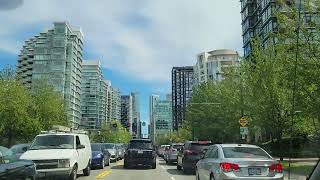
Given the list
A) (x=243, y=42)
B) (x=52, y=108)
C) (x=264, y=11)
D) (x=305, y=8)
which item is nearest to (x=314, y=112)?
(x=305, y=8)

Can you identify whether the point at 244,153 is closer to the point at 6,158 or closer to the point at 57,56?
the point at 6,158

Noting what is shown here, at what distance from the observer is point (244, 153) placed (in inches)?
583

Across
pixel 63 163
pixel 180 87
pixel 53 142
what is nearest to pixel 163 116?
pixel 180 87

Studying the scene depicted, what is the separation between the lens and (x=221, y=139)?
63.3 m

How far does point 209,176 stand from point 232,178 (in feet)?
4.81

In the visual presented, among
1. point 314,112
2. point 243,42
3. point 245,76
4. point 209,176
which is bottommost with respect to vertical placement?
point 209,176

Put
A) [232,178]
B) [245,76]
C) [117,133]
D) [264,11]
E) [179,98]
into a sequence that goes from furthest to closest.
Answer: [179,98]
[117,133]
[264,11]
[245,76]
[232,178]

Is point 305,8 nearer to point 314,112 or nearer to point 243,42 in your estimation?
point 314,112

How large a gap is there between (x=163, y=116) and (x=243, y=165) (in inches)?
7152

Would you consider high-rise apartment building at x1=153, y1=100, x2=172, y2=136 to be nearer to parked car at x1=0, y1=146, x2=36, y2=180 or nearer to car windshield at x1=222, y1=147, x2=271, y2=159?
car windshield at x1=222, y1=147, x2=271, y2=159

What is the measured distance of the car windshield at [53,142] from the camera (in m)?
19.9

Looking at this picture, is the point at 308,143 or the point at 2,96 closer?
the point at 308,143

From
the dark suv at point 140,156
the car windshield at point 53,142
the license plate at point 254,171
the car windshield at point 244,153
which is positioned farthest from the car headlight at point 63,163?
the dark suv at point 140,156

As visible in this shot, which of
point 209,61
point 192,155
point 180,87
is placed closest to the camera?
point 192,155
